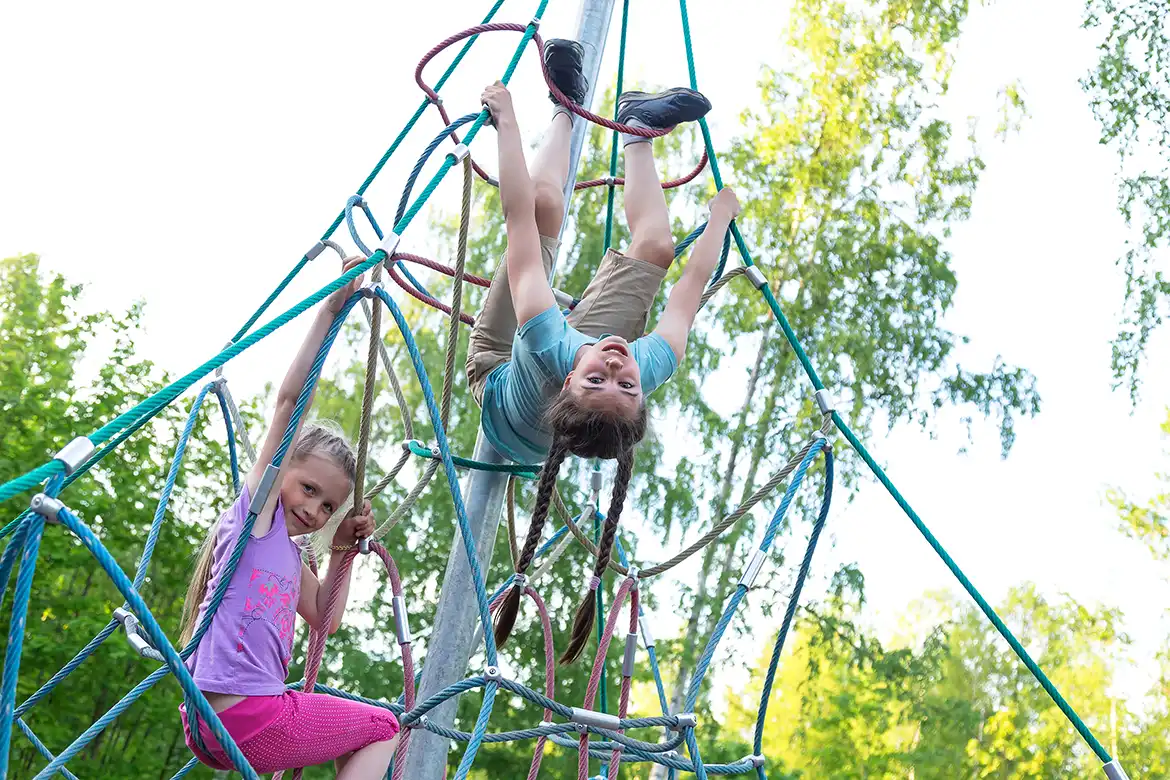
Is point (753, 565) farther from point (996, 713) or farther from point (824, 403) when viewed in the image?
point (996, 713)

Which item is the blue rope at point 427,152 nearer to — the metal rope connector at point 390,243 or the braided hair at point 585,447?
the metal rope connector at point 390,243

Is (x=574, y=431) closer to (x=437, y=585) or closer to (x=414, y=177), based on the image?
(x=414, y=177)

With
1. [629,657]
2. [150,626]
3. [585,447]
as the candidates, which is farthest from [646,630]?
[150,626]

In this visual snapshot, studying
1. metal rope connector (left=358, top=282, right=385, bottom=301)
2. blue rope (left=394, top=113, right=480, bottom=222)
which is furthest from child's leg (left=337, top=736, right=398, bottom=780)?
blue rope (left=394, top=113, right=480, bottom=222)

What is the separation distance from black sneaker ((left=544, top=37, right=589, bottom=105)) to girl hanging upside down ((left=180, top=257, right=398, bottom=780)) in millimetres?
723

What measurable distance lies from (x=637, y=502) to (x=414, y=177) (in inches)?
260

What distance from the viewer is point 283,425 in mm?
1815

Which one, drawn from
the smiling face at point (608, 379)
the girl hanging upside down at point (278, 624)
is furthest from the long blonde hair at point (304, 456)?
the smiling face at point (608, 379)

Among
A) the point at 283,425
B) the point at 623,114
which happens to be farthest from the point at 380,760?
the point at 623,114

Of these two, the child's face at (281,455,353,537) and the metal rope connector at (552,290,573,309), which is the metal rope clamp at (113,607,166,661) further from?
the metal rope connector at (552,290,573,309)

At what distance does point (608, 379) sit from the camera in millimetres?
2055

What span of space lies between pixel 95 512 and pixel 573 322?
5.79 m

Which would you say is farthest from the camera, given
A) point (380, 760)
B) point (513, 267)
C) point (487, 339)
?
point (487, 339)

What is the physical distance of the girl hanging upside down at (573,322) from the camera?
2.04 m
